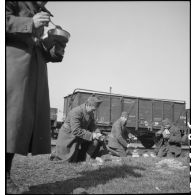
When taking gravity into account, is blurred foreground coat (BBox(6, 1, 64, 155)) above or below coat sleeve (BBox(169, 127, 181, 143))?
above

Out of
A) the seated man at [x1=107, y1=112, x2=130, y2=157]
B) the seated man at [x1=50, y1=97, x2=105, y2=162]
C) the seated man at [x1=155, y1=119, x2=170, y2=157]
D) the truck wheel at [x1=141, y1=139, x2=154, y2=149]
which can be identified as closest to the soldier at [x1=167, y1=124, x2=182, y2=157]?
the seated man at [x1=155, y1=119, x2=170, y2=157]

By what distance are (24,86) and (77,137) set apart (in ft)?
9.89

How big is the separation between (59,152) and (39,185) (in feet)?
6.96

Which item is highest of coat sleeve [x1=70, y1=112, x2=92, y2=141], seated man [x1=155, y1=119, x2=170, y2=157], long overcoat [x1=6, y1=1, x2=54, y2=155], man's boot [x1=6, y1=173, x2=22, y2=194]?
long overcoat [x1=6, y1=1, x2=54, y2=155]

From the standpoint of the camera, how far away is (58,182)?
3.02m

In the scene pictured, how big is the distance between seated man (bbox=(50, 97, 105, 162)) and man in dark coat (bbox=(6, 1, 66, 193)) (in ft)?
7.74

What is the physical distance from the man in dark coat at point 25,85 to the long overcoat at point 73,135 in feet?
7.64

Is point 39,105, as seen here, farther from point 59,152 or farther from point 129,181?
point 59,152

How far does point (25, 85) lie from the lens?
2.14m

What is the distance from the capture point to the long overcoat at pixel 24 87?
202cm

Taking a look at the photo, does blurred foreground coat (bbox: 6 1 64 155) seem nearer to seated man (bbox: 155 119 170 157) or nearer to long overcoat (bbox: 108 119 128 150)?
long overcoat (bbox: 108 119 128 150)

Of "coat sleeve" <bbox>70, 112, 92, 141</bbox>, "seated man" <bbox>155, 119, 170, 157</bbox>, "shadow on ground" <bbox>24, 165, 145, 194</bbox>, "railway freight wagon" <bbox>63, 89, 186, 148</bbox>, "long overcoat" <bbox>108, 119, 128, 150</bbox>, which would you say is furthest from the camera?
"railway freight wagon" <bbox>63, 89, 186, 148</bbox>

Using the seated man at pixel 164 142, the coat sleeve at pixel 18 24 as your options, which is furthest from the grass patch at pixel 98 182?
the seated man at pixel 164 142

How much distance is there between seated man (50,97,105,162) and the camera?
15.7ft
